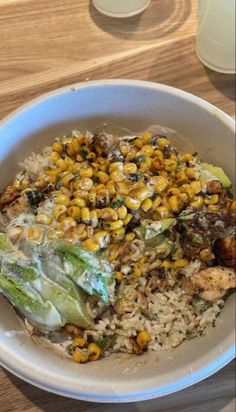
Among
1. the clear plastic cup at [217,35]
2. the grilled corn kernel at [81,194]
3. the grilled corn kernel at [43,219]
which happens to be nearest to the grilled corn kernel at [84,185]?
the grilled corn kernel at [81,194]

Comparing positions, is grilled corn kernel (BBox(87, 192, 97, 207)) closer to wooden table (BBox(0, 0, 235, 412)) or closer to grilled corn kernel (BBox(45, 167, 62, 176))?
grilled corn kernel (BBox(45, 167, 62, 176))

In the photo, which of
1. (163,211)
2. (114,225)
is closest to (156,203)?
(163,211)

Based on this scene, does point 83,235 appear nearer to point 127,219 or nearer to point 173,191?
point 127,219

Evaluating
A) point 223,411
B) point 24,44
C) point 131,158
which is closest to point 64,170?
point 131,158

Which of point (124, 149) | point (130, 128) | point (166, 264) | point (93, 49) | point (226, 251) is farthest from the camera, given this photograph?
point (93, 49)

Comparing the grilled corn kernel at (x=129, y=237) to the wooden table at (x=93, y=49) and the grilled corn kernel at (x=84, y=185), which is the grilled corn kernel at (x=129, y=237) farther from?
the wooden table at (x=93, y=49)
